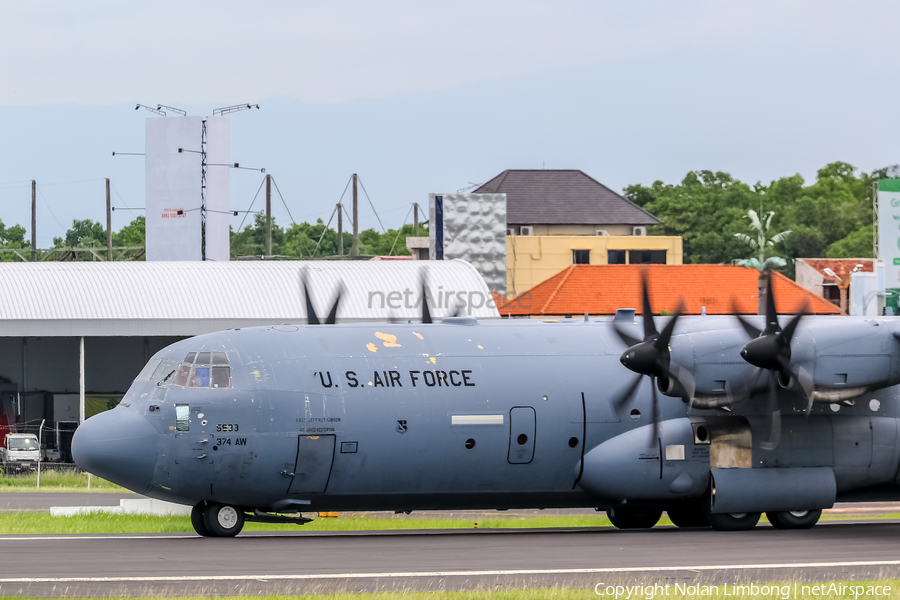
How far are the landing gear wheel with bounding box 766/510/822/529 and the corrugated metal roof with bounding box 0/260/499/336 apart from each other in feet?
80.2

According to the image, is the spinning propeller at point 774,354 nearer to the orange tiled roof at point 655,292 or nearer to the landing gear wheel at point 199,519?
the landing gear wheel at point 199,519

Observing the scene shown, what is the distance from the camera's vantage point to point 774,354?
24172 mm

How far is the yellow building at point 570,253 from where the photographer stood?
279 feet

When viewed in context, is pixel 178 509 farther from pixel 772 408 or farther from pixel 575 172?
pixel 575 172

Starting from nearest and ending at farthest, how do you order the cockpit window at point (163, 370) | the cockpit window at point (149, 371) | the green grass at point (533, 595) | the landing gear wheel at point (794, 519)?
the green grass at point (533, 595) < the cockpit window at point (163, 370) < the cockpit window at point (149, 371) < the landing gear wheel at point (794, 519)

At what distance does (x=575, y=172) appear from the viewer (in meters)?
101

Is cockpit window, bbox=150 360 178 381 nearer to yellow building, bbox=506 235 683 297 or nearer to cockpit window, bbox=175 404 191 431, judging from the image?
cockpit window, bbox=175 404 191 431

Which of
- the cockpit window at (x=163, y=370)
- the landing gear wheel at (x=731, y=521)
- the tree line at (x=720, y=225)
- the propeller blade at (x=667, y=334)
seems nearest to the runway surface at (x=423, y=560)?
the landing gear wheel at (x=731, y=521)

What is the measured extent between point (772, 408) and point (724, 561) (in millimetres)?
5289

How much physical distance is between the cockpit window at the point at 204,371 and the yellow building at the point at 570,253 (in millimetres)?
60570

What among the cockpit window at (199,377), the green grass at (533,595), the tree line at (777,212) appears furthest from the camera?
the tree line at (777,212)

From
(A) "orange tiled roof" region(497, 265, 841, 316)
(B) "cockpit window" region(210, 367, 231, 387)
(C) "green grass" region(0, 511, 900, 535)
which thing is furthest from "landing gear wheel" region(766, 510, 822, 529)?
(A) "orange tiled roof" region(497, 265, 841, 316)

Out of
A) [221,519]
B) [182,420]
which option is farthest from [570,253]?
[182,420]

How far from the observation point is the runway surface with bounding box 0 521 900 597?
18141 millimetres
